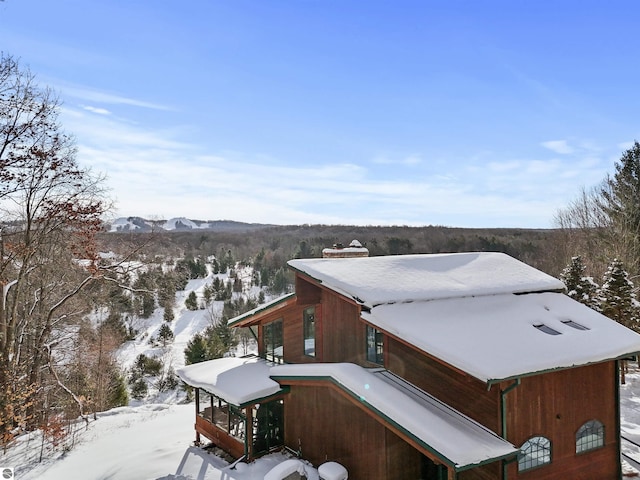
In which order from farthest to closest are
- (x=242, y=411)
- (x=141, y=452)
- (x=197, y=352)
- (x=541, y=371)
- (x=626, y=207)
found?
1. (x=626, y=207)
2. (x=197, y=352)
3. (x=141, y=452)
4. (x=242, y=411)
5. (x=541, y=371)

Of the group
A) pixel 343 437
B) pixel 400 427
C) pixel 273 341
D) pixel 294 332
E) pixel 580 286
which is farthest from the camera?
pixel 580 286

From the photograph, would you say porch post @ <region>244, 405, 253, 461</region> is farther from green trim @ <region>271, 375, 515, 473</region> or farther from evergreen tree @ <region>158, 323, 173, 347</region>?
evergreen tree @ <region>158, 323, 173, 347</region>

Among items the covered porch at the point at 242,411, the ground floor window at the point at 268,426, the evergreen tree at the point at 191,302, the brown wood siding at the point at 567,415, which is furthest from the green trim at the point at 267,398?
the evergreen tree at the point at 191,302

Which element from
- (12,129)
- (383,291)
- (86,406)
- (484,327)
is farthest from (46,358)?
(484,327)

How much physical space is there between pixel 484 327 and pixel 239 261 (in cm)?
5144

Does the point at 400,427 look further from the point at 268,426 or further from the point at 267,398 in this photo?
the point at 268,426

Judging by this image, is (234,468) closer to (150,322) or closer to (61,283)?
(61,283)

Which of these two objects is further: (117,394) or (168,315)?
(168,315)

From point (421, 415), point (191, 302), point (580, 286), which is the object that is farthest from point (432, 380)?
point (191, 302)

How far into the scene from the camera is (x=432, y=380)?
30.6ft

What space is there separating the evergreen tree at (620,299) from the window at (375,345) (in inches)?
549

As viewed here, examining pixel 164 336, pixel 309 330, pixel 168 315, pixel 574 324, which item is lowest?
pixel 164 336

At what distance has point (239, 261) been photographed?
5900cm

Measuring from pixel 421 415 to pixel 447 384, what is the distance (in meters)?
1.10
